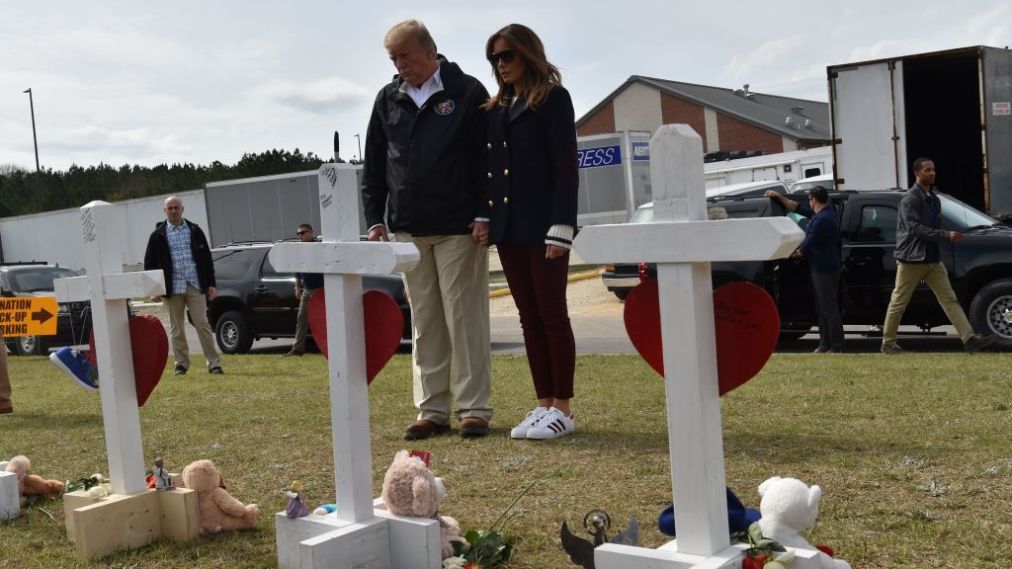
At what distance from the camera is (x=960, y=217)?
443 inches

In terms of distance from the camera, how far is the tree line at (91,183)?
6072 centimetres

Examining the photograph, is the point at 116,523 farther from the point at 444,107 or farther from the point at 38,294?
the point at 38,294

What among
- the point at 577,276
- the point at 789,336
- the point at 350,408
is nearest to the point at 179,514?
the point at 350,408

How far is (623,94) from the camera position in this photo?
62.6 metres

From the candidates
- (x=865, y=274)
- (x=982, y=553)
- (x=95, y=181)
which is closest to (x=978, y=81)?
(x=865, y=274)

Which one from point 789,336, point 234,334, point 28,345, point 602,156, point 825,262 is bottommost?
point 789,336

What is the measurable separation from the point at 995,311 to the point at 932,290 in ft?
2.38

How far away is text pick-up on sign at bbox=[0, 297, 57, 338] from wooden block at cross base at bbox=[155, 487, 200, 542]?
489 inches

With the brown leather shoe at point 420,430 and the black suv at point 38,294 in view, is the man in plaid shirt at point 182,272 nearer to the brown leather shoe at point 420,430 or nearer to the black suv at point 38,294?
the black suv at point 38,294

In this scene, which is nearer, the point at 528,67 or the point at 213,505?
the point at 213,505

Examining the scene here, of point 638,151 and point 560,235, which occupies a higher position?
point 638,151

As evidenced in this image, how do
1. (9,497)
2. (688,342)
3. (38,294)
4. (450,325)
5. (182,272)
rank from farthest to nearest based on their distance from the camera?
(38,294) → (182,272) → (450,325) → (9,497) → (688,342)

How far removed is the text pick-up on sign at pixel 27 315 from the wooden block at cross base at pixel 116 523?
40.7 ft

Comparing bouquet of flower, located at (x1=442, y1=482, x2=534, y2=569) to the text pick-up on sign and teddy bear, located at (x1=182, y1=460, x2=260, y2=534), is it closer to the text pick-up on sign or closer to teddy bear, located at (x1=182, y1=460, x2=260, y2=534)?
teddy bear, located at (x1=182, y1=460, x2=260, y2=534)
